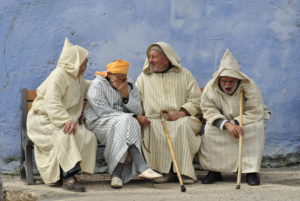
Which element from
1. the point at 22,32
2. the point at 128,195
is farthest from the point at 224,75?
the point at 22,32

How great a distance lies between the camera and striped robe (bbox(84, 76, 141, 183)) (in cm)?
794

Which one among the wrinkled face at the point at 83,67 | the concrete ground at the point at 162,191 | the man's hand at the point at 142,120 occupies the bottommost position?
the concrete ground at the point at 162,191

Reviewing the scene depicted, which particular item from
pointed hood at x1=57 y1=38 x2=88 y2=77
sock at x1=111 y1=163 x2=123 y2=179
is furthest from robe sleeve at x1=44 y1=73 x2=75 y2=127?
sock at x1=111 y1=163 x2=123 y2=179

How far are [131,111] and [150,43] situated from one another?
3.32 ft

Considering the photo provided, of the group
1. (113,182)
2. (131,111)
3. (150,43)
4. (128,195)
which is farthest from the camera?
(150,43)

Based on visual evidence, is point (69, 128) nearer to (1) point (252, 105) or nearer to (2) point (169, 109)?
(2) point (169, 109)

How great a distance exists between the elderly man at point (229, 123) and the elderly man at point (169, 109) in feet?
0.58

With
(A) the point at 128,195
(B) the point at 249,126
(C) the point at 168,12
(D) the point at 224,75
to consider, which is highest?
(C) the point at 168,12

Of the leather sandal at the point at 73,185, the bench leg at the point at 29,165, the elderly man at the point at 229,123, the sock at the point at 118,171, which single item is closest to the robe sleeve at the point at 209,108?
the elderly man at the point at 229,123

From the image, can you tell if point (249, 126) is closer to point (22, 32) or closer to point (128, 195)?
point (128, 195)

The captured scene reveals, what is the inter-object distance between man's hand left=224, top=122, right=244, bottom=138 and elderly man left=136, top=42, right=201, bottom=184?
40 cm

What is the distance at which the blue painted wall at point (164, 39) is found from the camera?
8.81m

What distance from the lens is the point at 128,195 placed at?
A: 7.38 metres

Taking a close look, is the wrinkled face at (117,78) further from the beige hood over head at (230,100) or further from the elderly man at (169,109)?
the beige hood over head at (230,100)
